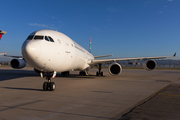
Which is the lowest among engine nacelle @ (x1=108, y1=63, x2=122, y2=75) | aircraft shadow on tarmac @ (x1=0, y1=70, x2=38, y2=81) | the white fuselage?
aircraft shadow on tarmac @ (x1=0, y1=70, x2=38, y2=81)

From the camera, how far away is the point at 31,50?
22.7 ft

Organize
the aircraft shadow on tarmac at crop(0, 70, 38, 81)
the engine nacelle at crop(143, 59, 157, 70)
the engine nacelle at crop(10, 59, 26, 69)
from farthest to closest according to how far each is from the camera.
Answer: the engine nacelle at crop(143, 59, 157, 70) → the aircraft shadow on tarmac at crop(0, 70, 38, 81) → the engine nacelle at crop(10, 59, 26, 69)

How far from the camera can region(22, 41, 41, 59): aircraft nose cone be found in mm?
6931

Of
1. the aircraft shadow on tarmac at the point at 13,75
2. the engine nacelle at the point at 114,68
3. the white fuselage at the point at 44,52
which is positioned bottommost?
the aircraft shadow on tarmac at the point at 13,75

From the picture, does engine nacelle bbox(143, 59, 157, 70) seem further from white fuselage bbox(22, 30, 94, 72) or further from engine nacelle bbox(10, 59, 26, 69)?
engine nacelle bbox(10, 59, 26, 69)

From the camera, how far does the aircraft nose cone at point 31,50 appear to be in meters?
6.93

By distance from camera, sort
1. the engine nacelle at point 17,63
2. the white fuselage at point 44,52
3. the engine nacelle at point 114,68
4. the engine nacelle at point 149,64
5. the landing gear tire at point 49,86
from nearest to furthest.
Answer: the white fuselage at point 44,52 → the landing gear tire at point 49,86 → the engine nacelle at point 114,68 → the engine nacelle at point 17,63 → the engine nacelle at point 149,64

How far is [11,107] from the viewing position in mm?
5051

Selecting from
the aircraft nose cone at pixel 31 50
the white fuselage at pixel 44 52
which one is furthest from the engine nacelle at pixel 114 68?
the aircraft nose cone at pixel 31 50

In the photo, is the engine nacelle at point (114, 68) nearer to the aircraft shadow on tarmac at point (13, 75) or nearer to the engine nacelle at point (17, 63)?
the engine nacelle at point (17, 63)

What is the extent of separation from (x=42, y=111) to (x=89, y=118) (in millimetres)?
1557

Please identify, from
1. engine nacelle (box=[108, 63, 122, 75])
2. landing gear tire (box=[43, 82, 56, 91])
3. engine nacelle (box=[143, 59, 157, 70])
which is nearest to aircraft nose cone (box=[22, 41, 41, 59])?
landing gear tire (box=[43, 82, 56, 91])

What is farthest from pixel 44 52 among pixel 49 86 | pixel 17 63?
pixel 17 63

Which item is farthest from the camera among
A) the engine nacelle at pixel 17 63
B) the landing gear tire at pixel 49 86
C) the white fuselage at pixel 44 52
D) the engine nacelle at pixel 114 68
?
the engine nacelle at pixel 17 63
